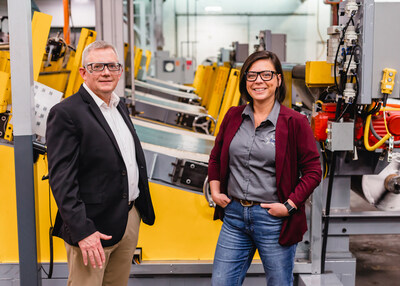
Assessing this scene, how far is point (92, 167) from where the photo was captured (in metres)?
1.58

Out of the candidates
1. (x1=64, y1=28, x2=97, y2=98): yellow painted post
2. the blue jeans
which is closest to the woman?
the blue jeans

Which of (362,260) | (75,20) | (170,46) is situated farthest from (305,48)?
(362,260)

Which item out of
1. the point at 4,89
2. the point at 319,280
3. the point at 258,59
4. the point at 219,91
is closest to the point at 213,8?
the point at 219,91

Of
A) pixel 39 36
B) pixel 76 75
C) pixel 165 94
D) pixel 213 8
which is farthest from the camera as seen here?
pixel 213 8

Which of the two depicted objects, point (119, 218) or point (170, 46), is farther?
point (170, 46)

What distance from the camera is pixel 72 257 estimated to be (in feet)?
5.42

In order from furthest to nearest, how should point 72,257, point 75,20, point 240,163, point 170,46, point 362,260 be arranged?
point 170,46 → point 75,20 → point 362,260 → point 240,163 → point 72,257

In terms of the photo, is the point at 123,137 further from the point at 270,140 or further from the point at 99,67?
the point at 270,140

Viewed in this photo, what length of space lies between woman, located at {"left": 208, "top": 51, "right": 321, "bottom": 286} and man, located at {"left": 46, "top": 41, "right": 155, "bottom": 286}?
0.40 meters

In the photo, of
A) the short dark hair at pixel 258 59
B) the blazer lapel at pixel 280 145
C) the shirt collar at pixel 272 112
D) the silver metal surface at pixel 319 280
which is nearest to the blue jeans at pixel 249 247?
the blazer lapel at pixel 280 145

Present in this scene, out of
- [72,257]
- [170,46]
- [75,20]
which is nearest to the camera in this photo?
[72,257]

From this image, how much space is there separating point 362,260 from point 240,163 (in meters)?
2.71

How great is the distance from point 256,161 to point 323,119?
696 millimetres

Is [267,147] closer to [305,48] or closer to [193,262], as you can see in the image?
[193,262]
